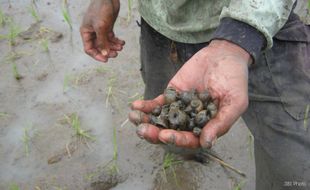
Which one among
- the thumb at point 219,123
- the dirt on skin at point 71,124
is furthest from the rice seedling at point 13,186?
the thumb at point 219,123

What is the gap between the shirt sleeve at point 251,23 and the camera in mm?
1675

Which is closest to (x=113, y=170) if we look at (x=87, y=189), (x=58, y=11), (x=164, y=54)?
(x=87, y=189)

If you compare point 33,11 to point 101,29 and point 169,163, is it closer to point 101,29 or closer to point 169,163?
point 101,29

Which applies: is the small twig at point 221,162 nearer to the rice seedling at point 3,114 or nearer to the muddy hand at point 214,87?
the muddy hand at point 214,87

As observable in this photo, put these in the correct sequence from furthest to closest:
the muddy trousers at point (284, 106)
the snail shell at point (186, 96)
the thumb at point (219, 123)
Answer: the muddy trousers at point (284, 106), the snail shell at point (186, 96), the thumb at point (219, 123)

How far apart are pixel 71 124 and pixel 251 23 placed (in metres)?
1.63

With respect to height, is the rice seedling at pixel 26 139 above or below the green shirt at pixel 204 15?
below

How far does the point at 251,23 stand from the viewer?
168cm

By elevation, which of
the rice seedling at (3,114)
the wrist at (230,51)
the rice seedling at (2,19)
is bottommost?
the rice seedling at (3,114)

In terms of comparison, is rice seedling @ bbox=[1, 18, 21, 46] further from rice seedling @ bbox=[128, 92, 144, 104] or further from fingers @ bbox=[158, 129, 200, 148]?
fingers @ bbox=[158, 129, 200, 148]

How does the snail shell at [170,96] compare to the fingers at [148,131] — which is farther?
the snail shell at [170,96]

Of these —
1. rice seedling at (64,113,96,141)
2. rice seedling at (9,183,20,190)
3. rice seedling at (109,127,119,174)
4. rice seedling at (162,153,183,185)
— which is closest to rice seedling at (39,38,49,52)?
rice seedling at (64,113,96,141)

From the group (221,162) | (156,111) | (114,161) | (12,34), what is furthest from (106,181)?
(12,34)

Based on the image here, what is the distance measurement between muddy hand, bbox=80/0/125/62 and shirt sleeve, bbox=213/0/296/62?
2.48ft
